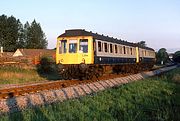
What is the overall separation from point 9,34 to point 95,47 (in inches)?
3212

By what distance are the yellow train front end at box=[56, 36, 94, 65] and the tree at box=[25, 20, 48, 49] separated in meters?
87.8

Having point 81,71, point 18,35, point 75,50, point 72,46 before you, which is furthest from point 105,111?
point 18,35

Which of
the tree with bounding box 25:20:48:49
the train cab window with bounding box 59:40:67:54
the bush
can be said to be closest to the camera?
the train cab window with bounding box 59:40:67:54

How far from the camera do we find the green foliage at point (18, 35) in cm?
9744

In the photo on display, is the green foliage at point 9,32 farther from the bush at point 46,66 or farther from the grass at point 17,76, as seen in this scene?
the grass at point 17,76

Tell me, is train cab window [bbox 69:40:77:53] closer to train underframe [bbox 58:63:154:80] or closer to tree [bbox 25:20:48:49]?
train underframe [bbox 58:63:154:80]

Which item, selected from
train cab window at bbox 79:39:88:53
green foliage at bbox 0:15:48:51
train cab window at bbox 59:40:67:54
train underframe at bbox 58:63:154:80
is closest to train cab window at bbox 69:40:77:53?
train cab window at bbox 79:39:88:53

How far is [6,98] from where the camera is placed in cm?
1358

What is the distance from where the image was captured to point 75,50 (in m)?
20.9

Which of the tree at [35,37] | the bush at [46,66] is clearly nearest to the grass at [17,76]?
the bush at [46,66]

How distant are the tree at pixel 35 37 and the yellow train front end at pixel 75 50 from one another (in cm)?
8777

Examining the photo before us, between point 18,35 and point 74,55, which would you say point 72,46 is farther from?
point 18,35

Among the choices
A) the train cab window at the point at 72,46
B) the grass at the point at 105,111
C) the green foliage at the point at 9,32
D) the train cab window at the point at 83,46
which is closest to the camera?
the grass at the point at 105,111

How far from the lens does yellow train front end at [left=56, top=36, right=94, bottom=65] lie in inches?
811
